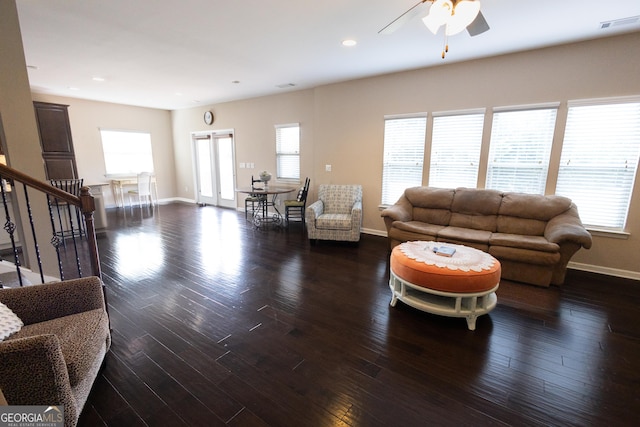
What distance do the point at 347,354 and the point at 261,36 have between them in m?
3.38

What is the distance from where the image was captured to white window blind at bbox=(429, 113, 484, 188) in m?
4.16

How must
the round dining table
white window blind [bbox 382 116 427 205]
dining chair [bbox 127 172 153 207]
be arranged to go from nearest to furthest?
white window blind [bbox 382 116 427 205] → the round dining table → dining chair [bbox 127 172 153 207]

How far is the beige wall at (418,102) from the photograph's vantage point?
3.30m

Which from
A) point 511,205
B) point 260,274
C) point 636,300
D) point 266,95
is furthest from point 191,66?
point 636,300

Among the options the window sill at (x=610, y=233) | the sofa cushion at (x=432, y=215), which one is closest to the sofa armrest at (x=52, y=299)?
the sofa cushion at (x=432, y=215)

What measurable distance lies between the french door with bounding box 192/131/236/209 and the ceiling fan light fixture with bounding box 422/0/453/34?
6.12 metres

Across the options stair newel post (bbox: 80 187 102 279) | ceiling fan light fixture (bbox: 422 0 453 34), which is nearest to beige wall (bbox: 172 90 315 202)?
ceiling fan light fixture (bbox: 422 0 453 34)

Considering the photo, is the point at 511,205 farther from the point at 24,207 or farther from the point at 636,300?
the point at 24,207

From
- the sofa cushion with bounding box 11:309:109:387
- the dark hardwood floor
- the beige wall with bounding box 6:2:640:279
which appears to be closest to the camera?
the sofa cushion with bounding box 11:309:109:387

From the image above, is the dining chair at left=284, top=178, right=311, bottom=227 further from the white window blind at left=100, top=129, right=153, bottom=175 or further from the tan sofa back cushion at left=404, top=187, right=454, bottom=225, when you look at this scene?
the white window blind at left=100, top=129, right=153, bottom=175

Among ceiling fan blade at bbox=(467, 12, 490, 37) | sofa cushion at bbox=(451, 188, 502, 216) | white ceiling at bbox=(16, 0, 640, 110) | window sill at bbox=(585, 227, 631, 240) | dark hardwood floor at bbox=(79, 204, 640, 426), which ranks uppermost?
white ceiling at bbox=(16, 0, 640, 110)

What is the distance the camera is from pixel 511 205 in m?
3.71

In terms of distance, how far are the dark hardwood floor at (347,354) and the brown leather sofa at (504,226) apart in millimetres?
310

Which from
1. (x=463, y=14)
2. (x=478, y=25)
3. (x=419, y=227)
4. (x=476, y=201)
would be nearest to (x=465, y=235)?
(x=419, y=227)
